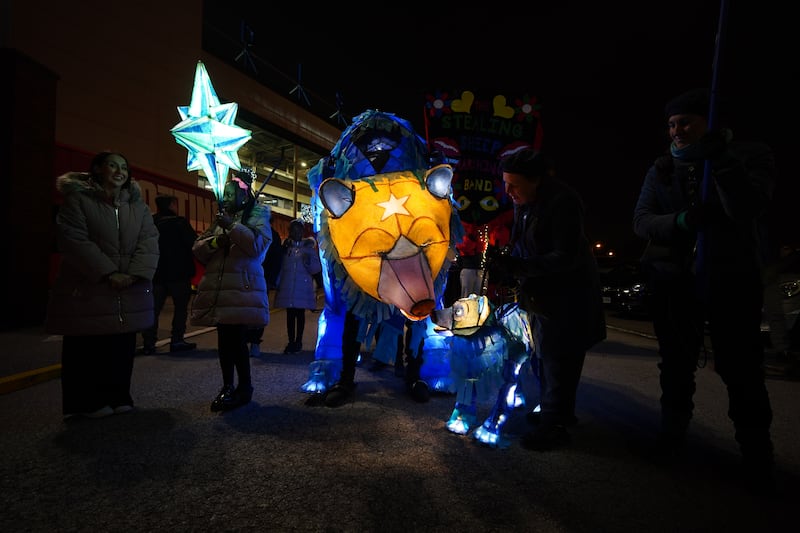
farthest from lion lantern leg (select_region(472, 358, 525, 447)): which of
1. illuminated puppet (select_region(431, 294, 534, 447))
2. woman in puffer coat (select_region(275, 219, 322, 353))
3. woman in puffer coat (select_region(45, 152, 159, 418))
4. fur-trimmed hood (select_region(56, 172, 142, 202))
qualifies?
woman in puffer coat (select_region(275, 219, 322, 353))

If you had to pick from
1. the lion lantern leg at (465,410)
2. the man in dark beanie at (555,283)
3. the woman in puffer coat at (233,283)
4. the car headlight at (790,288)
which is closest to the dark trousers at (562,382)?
the man in dark beanie at (555,283)

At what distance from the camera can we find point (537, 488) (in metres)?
1.88

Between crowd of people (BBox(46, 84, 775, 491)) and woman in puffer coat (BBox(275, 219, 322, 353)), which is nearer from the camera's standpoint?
crowd of people (BBox(46, 84, 775, 491))

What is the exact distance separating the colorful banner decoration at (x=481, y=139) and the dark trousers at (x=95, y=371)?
3.35 m

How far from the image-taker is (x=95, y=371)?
110 inches

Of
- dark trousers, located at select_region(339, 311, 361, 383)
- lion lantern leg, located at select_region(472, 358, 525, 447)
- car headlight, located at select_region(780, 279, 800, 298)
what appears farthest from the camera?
car headlight, located at select_region(780, 279, 800, 298)

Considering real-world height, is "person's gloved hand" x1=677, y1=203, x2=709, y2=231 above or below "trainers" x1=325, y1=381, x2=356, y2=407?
above

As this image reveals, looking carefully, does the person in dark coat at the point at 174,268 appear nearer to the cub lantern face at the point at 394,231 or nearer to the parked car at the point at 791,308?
the cub lantern face at the point at 394,231

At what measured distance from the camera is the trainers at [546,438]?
228 centimetres

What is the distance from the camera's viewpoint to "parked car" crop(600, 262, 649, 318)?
9.88 meters

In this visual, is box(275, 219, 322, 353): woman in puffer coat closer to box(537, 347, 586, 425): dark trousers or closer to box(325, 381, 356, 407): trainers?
box(325, 381, 356, 407): trainers

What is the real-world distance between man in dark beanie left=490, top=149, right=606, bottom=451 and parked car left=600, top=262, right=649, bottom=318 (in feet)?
23.7

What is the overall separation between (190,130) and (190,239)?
8.74 ft

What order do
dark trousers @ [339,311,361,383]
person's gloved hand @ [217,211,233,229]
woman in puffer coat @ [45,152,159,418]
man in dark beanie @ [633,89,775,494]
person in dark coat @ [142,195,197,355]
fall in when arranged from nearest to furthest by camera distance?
man in dark beanie @ [633,89,775,494]
woman in puffer coat @ [45,152,159,418]
person's gloved hand @ [217,211,233,229]
dark trousers @ [339,311,361,383]
person in dark coat @ [142,195,197,355]
